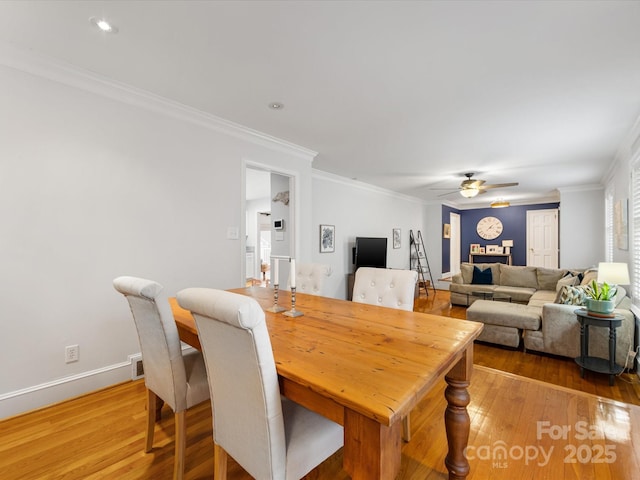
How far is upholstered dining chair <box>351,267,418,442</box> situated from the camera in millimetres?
2076

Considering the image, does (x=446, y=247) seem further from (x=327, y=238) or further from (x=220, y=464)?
(x=220, y=464)

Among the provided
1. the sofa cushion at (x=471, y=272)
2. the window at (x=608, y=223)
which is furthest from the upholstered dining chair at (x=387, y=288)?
the window at (x=608, y=223)

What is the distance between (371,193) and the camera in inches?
259

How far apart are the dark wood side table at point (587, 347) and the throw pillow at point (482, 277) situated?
313 centimetres

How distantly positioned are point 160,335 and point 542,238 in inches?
382

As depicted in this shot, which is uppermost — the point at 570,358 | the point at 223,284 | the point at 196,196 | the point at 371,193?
the point at 371,193

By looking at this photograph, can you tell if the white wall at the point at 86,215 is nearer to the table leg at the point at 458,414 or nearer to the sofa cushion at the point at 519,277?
the table leg at the point at 458,414

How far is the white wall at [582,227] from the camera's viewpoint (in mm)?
6055

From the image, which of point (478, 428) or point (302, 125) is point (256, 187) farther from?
point (478, 428)

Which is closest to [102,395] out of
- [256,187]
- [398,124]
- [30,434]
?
[30,434]

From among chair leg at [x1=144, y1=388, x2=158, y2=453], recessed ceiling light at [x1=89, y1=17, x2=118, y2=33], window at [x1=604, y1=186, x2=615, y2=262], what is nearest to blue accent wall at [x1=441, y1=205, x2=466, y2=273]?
window at [x1=604, y1=186, x2=615, y2=262]

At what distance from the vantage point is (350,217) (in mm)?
5996

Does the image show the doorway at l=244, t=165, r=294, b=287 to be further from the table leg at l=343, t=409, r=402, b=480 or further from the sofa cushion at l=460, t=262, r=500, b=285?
the sofa cushion at l=460, t=262, r=500, b=285

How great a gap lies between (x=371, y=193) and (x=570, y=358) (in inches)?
172
